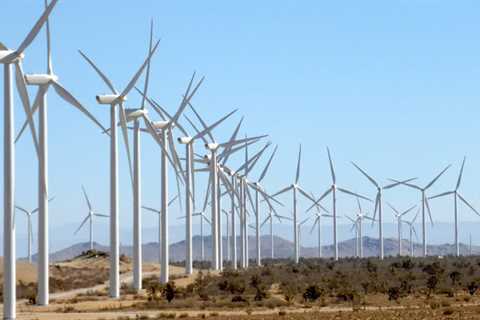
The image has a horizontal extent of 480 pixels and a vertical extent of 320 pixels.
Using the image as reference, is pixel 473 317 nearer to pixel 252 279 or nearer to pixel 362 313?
pixel 362 313

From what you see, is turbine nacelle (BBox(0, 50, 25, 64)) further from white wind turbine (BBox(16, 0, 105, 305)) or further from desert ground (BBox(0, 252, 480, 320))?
desert ground (BBox(0, 252, 480, 320))

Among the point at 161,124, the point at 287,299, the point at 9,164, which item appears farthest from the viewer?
the point at 161,124

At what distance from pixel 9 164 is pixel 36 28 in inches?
246

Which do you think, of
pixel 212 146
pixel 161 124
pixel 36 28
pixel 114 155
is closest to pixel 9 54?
pixel 36 28

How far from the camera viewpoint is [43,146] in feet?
189

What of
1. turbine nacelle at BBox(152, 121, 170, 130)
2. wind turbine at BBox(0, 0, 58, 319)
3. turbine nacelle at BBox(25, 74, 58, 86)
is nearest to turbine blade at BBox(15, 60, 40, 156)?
wind turbine at BBox(0, 0, 58, 319)

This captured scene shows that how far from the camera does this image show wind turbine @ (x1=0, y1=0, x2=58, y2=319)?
165 feet

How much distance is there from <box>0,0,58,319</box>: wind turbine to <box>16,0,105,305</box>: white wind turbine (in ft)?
15.1

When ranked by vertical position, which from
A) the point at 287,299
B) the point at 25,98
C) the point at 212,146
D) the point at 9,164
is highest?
the point at 212,146

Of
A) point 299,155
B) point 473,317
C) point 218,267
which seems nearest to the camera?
point 473,317

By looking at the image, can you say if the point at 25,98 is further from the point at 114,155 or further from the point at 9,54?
the point at 114,155

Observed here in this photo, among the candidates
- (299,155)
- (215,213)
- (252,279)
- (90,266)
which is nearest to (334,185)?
(299,155)

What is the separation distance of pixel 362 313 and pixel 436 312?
10.7 feet

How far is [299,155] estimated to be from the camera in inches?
4658
